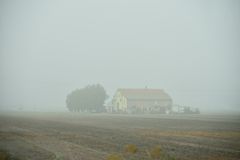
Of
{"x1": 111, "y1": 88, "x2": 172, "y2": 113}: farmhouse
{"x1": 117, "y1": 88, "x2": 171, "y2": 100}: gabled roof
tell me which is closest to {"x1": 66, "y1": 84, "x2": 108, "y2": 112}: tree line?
{"x1": 111, "y1": 88, "x2": 172, "y2": 113}: farmhouse

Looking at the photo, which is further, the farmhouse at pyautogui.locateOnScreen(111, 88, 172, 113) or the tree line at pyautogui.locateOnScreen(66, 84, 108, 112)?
the tree line at pyautogui.locateOnScreen(66, 84, 108, 112)

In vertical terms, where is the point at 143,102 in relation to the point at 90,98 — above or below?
below

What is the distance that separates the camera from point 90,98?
10669 centimetres

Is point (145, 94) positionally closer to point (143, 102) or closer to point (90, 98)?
point (143, 102)

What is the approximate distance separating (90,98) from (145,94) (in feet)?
53.9

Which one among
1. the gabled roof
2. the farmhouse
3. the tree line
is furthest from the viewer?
the tree line

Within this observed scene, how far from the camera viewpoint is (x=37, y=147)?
22312 mm

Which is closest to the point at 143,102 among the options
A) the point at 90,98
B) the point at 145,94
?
the point at 145,94

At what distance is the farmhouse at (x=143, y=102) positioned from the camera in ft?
323

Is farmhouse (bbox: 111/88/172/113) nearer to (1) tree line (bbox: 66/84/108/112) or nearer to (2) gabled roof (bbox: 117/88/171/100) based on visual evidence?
(2) gabled roof (bbox: 117/88/171/100)

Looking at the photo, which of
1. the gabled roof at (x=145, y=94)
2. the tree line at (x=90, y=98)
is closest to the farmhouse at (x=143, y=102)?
the gabled roof at (x=145, y=94)

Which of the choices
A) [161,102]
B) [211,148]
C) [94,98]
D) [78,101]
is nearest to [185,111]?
[161,102]

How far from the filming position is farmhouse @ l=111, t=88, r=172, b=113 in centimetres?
9838

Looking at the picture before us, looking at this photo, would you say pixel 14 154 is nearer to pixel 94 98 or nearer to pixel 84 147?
pixel 84 147
